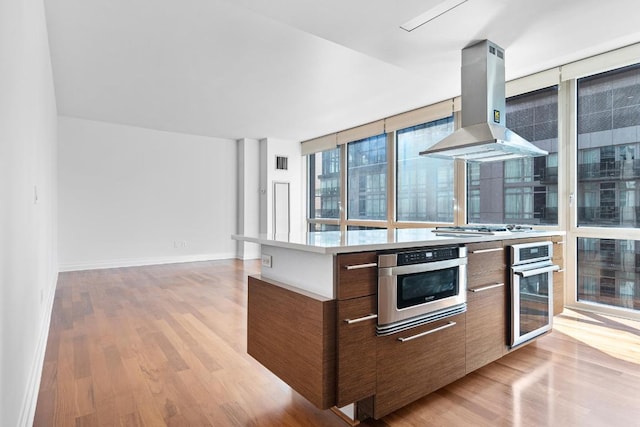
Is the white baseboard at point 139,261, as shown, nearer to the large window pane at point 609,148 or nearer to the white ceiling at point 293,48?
the white ceiling at point 293,48

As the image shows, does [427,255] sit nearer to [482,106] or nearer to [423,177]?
[482,106]

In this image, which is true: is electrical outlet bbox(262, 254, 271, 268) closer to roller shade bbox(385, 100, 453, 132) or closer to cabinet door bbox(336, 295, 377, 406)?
cabinet door bbox(336, 295, 377, 406)

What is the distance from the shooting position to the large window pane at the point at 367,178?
611cm

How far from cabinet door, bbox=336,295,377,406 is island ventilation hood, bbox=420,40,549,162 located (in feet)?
5.73

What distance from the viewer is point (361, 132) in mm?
6395

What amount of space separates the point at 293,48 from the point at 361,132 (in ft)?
10.4

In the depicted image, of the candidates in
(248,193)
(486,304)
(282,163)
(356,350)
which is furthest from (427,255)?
(282,163)

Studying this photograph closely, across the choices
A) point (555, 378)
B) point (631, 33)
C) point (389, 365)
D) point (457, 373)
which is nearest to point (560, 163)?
point (631, 33)

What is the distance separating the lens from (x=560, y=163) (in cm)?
385

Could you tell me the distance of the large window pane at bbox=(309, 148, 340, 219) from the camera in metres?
7.21

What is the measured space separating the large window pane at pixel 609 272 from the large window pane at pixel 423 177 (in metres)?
1.61

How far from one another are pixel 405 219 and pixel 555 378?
3.60 metres

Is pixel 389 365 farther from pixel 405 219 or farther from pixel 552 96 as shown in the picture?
pixel 405 219

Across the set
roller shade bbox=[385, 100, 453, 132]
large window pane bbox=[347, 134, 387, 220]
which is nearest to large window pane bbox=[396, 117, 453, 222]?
roller shade bbox=[385, 100, 453, 132]
